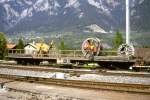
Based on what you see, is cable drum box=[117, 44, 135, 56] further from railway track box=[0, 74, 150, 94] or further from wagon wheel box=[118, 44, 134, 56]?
railway track box=[0, 74, 150, 94]

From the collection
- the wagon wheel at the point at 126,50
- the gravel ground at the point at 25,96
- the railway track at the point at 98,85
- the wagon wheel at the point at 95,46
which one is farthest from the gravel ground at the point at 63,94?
the wagon wheel at the point at 95,46

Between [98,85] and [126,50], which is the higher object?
[126,50]

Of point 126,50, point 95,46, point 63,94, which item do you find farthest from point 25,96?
point 95,46

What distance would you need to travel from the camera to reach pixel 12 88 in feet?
57.1

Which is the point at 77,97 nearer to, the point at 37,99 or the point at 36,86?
the point at 37,99

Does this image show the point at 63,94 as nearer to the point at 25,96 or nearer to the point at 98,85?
the point at 25,96

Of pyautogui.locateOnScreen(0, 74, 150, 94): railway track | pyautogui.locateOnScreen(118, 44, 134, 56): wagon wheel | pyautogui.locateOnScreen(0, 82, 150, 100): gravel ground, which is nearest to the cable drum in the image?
pyautogui.locateOnScreen(118, 44, 134, 56): wagon wheel

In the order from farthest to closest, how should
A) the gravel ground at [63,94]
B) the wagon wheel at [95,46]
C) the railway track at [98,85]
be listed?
the wagon wheel at [95,46] → the railway track at [98,85] → the gravel ground at [63,94]

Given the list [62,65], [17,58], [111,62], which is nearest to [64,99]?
[111,62]

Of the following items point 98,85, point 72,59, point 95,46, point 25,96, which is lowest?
point 25,96

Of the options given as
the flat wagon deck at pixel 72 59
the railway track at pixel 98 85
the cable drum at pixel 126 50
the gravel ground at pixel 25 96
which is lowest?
the gravel ground at pixel 25 96

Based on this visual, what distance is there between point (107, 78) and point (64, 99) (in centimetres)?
902

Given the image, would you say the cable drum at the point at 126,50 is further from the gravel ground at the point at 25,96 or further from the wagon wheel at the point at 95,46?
the gravel ground at the point at 25,96

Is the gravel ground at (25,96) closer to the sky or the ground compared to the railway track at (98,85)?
closer to the ground
